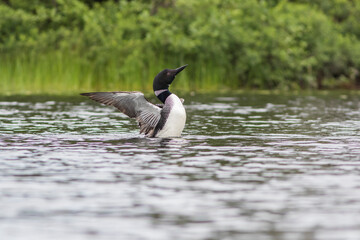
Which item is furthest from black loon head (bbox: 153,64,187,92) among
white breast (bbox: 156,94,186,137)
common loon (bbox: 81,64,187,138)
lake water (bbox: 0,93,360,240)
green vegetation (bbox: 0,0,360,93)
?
green vegetation (bbox: 0,0,360,93)

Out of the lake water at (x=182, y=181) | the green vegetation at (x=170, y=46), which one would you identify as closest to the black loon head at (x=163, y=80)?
the lake water at (x=182, y=181)

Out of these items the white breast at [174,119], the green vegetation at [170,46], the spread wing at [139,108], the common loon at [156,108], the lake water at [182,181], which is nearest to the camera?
the lake water at [182,181]

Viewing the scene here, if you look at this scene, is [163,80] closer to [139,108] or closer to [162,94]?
[162,94]

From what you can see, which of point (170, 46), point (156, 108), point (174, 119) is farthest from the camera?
point (170, 46)

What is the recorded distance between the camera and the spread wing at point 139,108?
1328cm

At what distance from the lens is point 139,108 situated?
13.3 metres

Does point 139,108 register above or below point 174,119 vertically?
above

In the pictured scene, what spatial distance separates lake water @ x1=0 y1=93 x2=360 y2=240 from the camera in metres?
6.44

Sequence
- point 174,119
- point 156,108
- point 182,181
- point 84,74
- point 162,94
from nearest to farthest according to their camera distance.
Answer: point 182,181, point 174,119, point 156,108, point 162,94, point 84,74

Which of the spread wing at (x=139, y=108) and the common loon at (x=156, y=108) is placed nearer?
the common loon at (x=156, y=108)

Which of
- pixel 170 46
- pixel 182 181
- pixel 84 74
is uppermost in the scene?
pixel 170 46

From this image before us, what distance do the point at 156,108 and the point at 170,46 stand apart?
19451 mm

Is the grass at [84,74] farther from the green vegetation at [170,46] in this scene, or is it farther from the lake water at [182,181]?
the lake water at [182,181]

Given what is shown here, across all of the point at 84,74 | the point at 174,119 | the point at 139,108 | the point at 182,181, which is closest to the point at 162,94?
the point at 139,108
